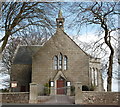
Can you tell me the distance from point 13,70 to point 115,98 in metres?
Answer: 6.75

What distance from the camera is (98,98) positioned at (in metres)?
7.97

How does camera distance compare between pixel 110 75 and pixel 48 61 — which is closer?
pixel 110 75

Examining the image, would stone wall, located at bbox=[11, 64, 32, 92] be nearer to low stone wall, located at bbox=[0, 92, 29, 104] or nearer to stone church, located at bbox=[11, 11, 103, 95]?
stone church, located at bbox=[11, 11, 103, 95]

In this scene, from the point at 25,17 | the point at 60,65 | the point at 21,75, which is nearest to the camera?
the point at 25,17

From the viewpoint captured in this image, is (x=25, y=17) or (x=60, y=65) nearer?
(x=25, y=17)

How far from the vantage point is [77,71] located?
1205cm

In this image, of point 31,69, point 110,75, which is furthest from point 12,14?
point 31,69

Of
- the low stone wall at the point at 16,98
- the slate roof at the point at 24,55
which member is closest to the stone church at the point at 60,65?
the slate roof at the point at 24,55

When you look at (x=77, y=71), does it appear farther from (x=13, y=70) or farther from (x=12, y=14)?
(x=12, y=14)

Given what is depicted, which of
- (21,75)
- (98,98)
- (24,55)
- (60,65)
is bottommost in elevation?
(98,98)

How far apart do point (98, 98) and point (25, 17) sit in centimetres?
375

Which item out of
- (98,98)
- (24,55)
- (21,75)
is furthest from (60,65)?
(98,98)

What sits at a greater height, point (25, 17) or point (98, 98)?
point (25, 17)

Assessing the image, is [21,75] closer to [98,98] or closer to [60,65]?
[60,65]
